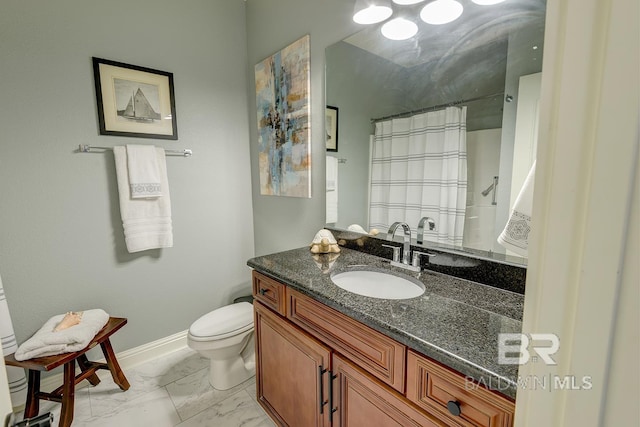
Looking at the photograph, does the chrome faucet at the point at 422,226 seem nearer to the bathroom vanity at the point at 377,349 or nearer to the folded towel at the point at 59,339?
the bathroom vanity at the point at 377,349

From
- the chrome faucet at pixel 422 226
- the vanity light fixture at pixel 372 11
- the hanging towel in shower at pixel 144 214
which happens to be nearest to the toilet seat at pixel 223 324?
the hanging towel in shower at pixel 144 214

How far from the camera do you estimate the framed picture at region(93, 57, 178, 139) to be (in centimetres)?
174

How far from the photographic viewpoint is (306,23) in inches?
68.4

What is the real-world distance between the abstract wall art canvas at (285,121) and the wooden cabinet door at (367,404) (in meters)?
1.11

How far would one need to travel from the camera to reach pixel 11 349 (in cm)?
146

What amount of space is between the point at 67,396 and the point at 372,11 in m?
2.44

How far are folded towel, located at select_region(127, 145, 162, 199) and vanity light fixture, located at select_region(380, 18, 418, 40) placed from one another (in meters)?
1.58

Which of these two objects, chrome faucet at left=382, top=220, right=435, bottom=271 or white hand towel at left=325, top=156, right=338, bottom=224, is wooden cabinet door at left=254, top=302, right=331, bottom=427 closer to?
chrome faucet at left=382, top=220, right=435, bottom=271

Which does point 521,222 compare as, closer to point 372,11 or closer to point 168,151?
point 372,11

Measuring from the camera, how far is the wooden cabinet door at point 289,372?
1.11 metres

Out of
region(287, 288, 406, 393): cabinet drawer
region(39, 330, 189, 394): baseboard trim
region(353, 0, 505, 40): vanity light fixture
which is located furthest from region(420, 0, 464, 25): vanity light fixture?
region(39, 330, 189, 394): baseboard trim

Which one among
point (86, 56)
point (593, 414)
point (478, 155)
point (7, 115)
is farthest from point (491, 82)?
point (7, 115)

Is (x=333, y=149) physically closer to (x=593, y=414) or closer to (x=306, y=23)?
(x=306, y=23)

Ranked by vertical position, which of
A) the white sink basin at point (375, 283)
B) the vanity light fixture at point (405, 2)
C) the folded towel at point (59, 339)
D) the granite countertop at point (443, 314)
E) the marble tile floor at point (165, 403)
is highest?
the vanity light fixture at point (405, 2)
